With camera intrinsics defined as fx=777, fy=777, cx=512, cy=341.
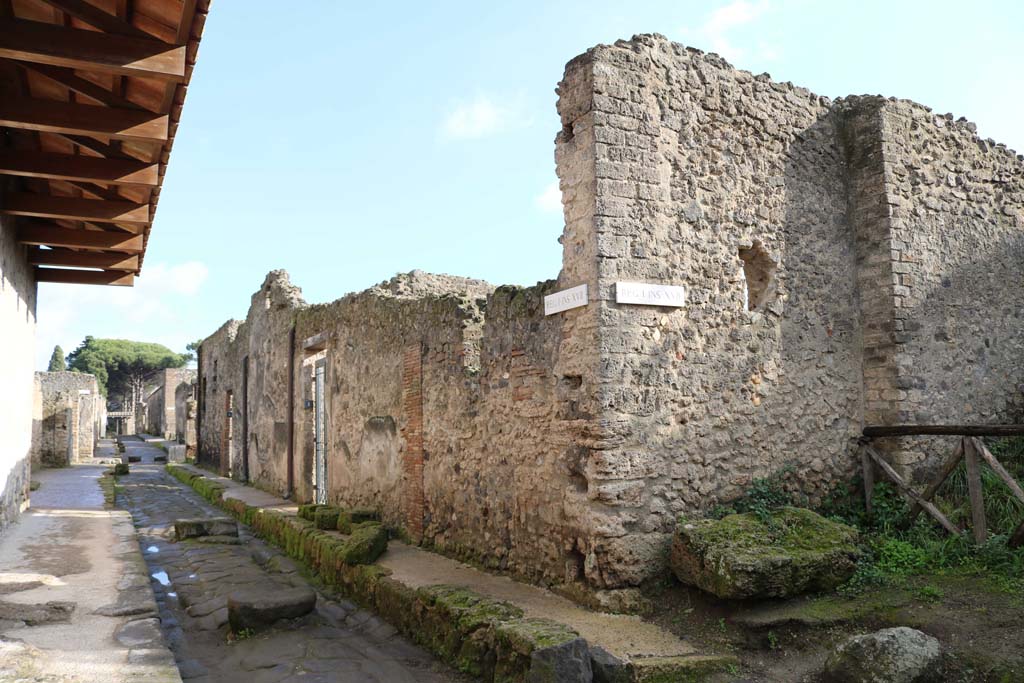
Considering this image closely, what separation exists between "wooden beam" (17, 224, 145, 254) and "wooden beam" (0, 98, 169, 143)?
2912 millimetres

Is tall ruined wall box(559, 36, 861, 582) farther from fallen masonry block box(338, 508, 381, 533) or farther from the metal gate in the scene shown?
the metal gate

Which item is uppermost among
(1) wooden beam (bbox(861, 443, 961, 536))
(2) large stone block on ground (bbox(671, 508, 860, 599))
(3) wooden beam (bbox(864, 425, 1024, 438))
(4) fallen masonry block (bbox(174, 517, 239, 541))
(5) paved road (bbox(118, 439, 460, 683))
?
(3) wooden beam (bbox(864, 425, 1024, 438))

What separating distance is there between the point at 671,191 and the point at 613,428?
1901mm

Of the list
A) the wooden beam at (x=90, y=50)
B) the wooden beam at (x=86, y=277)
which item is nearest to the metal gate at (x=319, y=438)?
the wooden beam at (x=86, y=277)

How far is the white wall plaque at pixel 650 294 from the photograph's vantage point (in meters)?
5.59

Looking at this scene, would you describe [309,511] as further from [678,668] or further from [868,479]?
[868,479]

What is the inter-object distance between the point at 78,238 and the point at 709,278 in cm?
647

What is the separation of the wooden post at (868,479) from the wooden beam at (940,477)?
1.18 feet

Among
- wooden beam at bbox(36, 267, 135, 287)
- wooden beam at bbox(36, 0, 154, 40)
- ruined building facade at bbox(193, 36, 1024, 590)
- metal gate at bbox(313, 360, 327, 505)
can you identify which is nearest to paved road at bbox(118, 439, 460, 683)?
ruined building facade at bbox(193, 36, 1024, 590)

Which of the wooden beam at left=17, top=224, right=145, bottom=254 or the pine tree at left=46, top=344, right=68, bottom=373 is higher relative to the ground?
the pine tree at left=46, top=344, right=68, bottom=373

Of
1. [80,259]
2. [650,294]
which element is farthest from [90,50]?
[80,259]

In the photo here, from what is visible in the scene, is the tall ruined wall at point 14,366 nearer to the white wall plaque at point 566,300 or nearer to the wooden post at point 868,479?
the white wall plaque at point 566,300

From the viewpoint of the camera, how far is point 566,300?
5801mm

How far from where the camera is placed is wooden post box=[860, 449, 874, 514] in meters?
6.50
